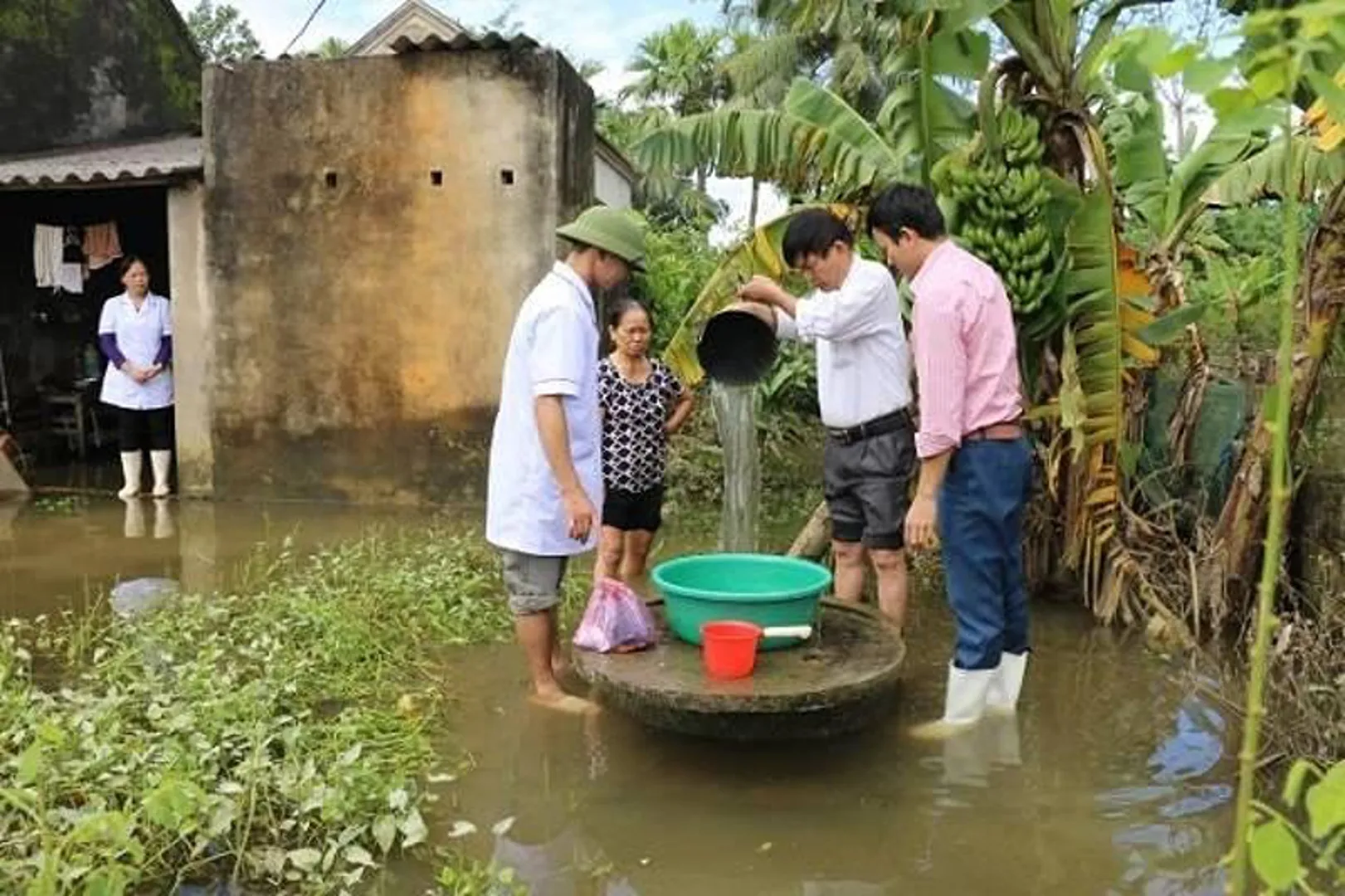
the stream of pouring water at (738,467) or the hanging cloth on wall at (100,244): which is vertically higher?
the hanging cloth on wall at (100,244)

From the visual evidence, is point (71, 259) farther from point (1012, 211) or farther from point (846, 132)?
point (1012, 211)

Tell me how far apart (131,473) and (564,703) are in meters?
6.18

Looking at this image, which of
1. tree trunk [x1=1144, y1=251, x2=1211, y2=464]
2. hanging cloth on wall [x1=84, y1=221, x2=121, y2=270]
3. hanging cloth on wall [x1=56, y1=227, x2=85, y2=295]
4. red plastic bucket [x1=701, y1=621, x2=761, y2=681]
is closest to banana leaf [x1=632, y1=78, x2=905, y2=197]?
tree trunk [x1=1144, y1=251, x2=1211, y2=464]

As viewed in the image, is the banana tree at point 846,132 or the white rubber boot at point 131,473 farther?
the white rubber boot at point 131,473

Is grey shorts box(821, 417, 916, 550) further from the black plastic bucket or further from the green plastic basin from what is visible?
the black plastic bucket

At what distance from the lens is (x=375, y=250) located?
30.0 ft

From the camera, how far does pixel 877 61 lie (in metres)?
24.2

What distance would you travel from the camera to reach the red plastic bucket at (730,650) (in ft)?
13.5

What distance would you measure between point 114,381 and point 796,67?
19.0 metres

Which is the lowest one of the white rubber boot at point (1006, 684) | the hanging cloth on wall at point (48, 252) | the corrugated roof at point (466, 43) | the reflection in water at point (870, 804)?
the reflection in water at point (870, 804)

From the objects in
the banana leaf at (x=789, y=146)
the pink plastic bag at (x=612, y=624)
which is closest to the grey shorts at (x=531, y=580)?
the pink plastic bag at (x=612, y=624)

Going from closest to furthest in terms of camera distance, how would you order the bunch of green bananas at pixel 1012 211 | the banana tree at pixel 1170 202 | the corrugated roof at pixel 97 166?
1. the bunch of green bananas at pixel 1012 211
2. the banana tree at pixel 1170 202
3. the corrugated roof at pixel 97 166

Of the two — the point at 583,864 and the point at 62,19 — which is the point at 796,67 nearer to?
the point at 62,19

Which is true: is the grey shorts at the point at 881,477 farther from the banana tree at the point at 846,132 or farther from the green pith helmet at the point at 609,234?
the banana tree at the point at 846,132
